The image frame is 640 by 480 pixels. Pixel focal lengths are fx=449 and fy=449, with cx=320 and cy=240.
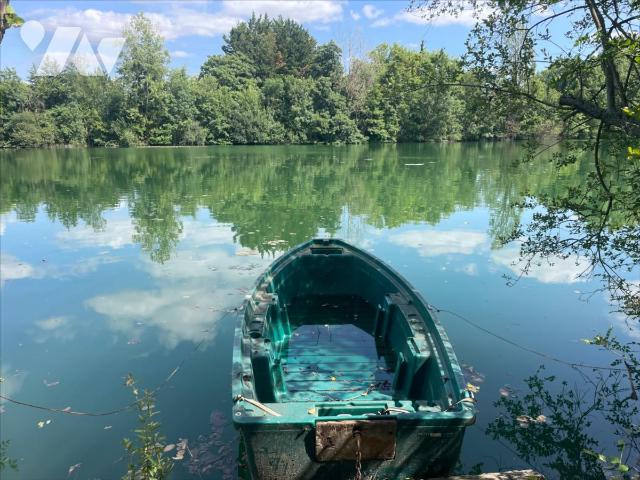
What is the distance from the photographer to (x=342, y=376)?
4.76 metres

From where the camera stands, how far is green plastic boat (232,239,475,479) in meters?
2.87

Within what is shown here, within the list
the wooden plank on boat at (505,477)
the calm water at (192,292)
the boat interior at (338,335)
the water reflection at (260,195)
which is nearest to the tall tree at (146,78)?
the water reflection at (260,195)

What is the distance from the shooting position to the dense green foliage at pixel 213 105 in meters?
41.8

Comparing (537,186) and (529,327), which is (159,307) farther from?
(537,186)

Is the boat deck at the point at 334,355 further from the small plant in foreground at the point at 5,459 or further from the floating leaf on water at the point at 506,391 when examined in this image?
the small plant in foreground at the point at 5,459

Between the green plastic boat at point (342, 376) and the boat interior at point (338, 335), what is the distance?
1cm

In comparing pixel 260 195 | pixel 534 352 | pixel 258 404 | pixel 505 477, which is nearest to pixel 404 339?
pixel 505 477

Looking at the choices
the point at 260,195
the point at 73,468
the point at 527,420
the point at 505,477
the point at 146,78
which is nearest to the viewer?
the point at 505,477

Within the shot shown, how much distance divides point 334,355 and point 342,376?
0.54 m

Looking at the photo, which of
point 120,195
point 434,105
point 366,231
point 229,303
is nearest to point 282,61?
point 434,105

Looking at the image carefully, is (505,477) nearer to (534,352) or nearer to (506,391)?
(506,391)

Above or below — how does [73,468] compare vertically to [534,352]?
below

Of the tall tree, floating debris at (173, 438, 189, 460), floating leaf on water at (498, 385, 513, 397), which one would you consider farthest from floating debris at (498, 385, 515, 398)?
the tall tree

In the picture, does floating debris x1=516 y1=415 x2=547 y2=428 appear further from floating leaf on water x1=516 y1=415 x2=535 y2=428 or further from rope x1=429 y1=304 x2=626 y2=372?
rope x1=429 y1=304 x2=626 y2=372
